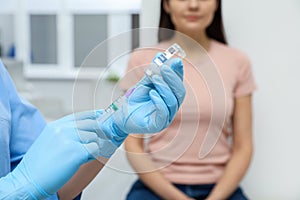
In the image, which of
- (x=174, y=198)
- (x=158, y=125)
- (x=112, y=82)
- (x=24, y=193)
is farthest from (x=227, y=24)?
(x=24, y=193)

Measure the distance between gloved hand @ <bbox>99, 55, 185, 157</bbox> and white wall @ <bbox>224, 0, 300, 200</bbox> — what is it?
783 millimetres

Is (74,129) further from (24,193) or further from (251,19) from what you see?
(251,19)

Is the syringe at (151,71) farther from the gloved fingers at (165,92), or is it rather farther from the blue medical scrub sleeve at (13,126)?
the blue medical scrub sleeve at (13,126)

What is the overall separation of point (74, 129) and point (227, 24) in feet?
2.81

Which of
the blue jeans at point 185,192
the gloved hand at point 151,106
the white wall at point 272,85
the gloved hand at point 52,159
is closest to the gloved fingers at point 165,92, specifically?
the gloved hand at point 151,106

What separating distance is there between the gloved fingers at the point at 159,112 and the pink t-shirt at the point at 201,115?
5.5 inches

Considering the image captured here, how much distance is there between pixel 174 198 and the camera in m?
1.19

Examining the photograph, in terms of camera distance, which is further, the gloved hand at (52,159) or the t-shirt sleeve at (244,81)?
the t-shirt sleeve at (244,81)

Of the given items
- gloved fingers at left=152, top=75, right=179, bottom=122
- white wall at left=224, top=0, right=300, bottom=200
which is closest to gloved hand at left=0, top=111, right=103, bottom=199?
gloved fingers at left=152, top=75, right=179, bottom=122

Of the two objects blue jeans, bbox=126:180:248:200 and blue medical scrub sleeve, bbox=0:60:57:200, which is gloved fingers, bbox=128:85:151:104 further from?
blue jeans, bbox=126:180:248:200

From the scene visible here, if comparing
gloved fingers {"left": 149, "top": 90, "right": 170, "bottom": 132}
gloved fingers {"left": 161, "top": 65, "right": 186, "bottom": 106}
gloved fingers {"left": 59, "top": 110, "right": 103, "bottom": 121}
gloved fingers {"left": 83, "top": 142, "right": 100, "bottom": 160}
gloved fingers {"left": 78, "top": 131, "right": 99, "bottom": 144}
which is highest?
gloved fingers {"left": 161, "top": 65, "right": 186, "bottom": 106}

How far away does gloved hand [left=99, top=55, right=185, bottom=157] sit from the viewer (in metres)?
0.60

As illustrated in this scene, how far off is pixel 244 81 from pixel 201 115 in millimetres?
331

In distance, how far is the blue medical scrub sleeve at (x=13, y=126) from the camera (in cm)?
71
